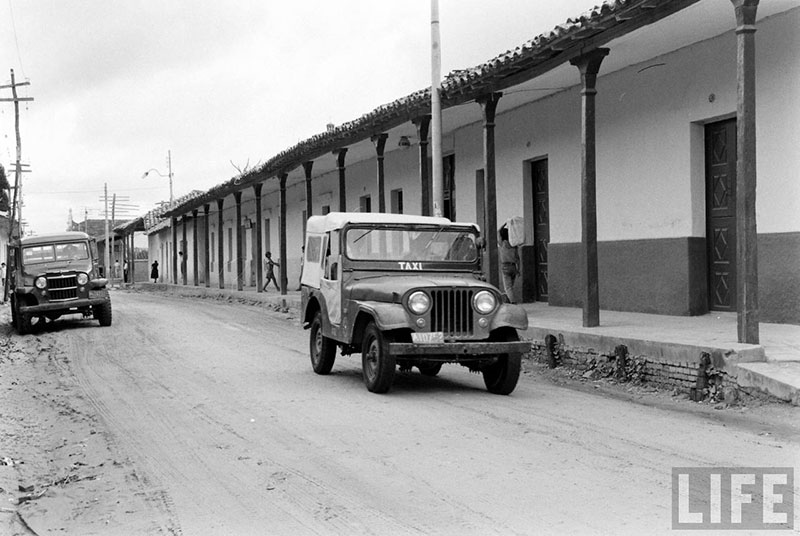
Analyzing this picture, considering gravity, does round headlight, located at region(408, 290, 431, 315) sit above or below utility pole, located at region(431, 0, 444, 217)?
below

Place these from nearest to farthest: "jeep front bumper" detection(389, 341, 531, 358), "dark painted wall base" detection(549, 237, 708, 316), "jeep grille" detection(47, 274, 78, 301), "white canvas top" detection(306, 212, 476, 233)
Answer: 1. "jeep front bumper" detection(389, 341, 531, 358)
2. "white canvas top" detection(306, 212, 476, 233)
3. "dark painted wall base" detection(549, 237, 708, 316)
4. "jeep grille" detection(47, 274, 78, 301)

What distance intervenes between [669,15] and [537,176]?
772cm

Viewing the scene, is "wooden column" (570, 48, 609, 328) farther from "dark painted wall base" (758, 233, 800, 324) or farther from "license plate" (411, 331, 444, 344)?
"license plate" (411, 331, 444, 344)

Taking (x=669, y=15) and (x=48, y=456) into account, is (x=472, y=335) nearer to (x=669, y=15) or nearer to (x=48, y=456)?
(x=48, y=456)

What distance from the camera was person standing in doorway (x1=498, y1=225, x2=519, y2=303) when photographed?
1702 cm

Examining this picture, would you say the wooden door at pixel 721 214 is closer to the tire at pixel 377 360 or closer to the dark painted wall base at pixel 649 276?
the dark painted wall base at pixel 649 276

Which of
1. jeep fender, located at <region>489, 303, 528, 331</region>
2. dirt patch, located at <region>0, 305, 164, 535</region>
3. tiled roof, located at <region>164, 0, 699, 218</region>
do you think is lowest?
dirt patch, located at <region>0, 305, 164, 535</region>

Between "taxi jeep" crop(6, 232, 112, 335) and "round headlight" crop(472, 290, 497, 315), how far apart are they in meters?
12.8

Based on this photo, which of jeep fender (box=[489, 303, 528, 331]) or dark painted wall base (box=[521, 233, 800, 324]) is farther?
dark painted wall base (box=[521, 233, 800, 324])

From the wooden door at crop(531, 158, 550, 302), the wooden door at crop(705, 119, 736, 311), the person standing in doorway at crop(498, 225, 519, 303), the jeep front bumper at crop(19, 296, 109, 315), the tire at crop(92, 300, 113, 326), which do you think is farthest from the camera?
the tire at crop(92, 300, 113, 326)

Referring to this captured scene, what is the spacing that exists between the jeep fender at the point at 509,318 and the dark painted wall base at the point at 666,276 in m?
4.49

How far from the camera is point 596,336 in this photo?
1118 cm

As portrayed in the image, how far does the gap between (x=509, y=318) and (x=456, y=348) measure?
2.35ft
